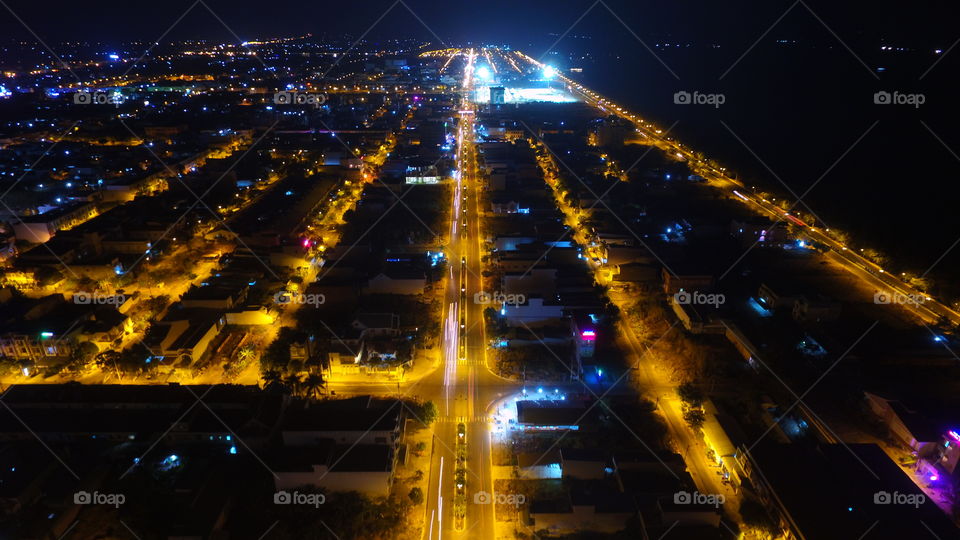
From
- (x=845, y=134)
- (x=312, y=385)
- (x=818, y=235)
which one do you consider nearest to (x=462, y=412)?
(x=312, y=385)

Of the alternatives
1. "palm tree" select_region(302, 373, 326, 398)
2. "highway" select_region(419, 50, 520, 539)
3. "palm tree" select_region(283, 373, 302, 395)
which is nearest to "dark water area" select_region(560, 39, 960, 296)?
"highway" select_region(419, 50, 520, 539)

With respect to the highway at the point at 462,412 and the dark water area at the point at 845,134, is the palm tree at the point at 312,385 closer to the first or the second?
the highway at the point at 462,412

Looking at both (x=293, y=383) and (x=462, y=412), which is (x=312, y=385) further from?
(x=462, y=412)

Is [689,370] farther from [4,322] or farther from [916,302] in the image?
[4,322]

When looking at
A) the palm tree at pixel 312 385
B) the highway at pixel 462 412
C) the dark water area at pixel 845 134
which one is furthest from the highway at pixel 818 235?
the palm tree at pixel 312 385

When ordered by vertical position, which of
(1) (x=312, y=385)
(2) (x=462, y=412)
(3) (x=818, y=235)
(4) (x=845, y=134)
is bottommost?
(2) (x=462, y=412)

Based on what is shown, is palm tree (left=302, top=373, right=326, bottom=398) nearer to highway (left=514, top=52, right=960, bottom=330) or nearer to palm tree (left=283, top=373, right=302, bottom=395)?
palm tree (left=283, top=373, right=302, bottom=395)

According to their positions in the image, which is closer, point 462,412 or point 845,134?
point 462,412
